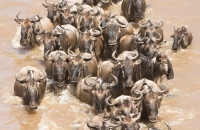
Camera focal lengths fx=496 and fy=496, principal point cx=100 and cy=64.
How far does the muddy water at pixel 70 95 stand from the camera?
16.1m

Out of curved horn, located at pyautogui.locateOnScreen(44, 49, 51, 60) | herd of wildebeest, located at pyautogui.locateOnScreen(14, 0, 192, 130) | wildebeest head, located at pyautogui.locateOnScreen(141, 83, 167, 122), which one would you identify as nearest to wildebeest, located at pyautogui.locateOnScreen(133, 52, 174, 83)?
herd of wildebeest, located at pyautogui.locateOnScreen(14, 0, 192, 130)

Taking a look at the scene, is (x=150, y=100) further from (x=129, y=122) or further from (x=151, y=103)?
(x=129, y=122)

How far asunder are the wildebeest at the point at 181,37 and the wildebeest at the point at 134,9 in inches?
114

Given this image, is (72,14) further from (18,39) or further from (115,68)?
(115,68)

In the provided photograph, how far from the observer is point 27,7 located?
1035 inches

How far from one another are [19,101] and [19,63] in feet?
10.9

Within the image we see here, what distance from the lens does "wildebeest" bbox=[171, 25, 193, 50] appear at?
2048 cm

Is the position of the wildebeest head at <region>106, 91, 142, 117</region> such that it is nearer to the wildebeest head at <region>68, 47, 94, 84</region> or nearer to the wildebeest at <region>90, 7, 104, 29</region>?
the wildebeest head at <region>68, 47, 94, 84</region>

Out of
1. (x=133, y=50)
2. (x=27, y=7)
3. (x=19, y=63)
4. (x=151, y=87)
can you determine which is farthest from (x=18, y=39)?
(x=151, y=87)

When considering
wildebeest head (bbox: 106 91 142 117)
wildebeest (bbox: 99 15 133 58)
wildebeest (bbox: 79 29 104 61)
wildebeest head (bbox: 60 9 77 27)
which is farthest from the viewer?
wildebeest head (bbox: 60 9 77 27)

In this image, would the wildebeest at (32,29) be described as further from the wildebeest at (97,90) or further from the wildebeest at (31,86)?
the wildebeest at (97,90)

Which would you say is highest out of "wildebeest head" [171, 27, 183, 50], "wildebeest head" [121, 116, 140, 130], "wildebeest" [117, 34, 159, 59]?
"wildebeest" [117, 34, 159, 59]

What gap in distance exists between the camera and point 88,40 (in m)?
18.6

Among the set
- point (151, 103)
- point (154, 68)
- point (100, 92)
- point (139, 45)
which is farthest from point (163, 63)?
point (100, 92)
